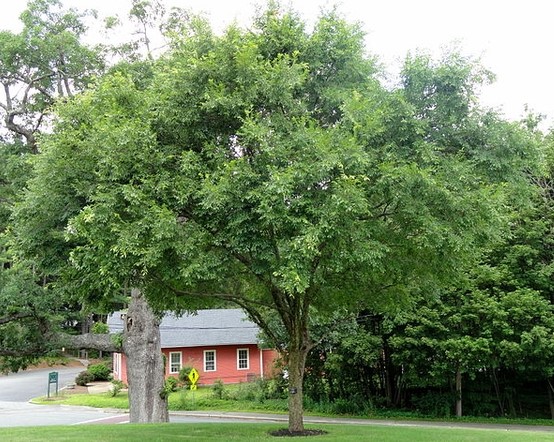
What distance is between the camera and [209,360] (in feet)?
121

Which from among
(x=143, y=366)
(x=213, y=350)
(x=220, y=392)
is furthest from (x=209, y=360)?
(x=143, y=366)

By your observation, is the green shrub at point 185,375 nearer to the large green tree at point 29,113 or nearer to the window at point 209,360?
the window at point 209,360

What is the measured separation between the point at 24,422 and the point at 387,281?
673 inches

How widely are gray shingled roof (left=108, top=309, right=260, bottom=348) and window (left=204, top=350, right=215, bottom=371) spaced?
2.97ft

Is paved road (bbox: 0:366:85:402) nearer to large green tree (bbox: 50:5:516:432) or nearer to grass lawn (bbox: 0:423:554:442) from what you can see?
grass lawn (bbox: 0:423:554:442)

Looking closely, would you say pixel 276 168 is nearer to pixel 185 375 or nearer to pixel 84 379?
pixel 185 375

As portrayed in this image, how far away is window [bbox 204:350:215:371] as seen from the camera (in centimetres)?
3662

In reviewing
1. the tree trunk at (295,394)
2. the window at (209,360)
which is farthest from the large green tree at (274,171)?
the window at (209,360)

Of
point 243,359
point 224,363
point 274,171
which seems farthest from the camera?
point 243,359

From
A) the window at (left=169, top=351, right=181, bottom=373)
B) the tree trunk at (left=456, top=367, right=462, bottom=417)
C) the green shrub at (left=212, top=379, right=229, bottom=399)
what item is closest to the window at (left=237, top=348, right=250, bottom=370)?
the window at (left=169, top=351, right=181, bottom=373)

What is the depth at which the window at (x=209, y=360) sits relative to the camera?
36.6 metres

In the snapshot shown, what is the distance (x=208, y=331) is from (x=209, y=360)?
196 cm

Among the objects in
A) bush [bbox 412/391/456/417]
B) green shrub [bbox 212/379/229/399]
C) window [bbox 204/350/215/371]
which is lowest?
bush [bbox 412/391/456/417]

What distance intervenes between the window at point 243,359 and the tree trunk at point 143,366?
Result: 20557mm
